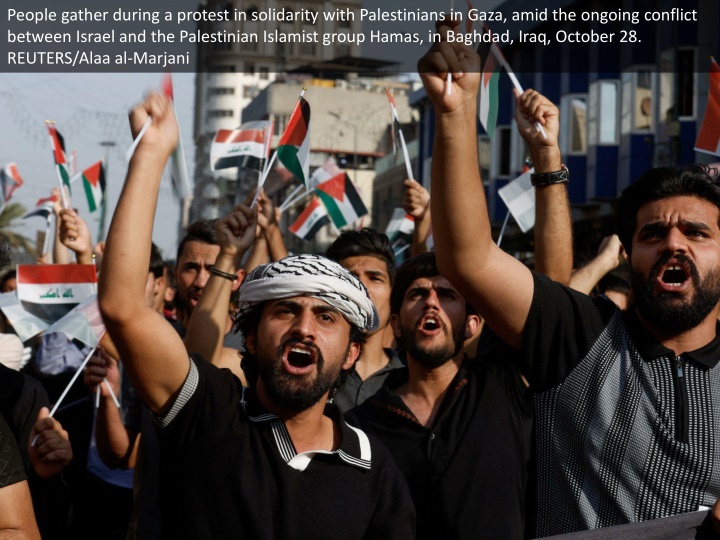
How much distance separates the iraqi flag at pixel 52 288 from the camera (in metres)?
5.67

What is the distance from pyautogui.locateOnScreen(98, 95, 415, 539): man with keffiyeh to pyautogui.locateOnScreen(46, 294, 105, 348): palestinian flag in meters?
2.17

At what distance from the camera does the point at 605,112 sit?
2633 centimetres

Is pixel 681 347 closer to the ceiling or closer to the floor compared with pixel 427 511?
closer to the ceiling

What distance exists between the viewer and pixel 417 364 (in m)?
4.17

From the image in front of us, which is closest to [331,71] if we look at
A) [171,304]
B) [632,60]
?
[632,60]

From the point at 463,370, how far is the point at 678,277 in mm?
1149

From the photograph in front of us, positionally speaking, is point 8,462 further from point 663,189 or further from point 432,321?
point 663,189

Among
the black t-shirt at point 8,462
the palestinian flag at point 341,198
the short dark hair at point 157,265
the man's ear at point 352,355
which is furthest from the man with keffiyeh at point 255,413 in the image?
the palestinian flag at point 341,198

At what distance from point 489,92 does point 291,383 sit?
1.97m

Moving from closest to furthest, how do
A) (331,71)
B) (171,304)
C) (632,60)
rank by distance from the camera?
(171,304), (632,60), (331,71)

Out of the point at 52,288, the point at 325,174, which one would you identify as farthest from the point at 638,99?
the point at 52,288

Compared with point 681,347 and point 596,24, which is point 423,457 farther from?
point 596,24

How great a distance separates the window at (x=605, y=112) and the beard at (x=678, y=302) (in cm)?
2367

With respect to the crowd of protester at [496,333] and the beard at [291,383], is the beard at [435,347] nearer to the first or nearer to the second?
the crowd of protester at [496,333]
